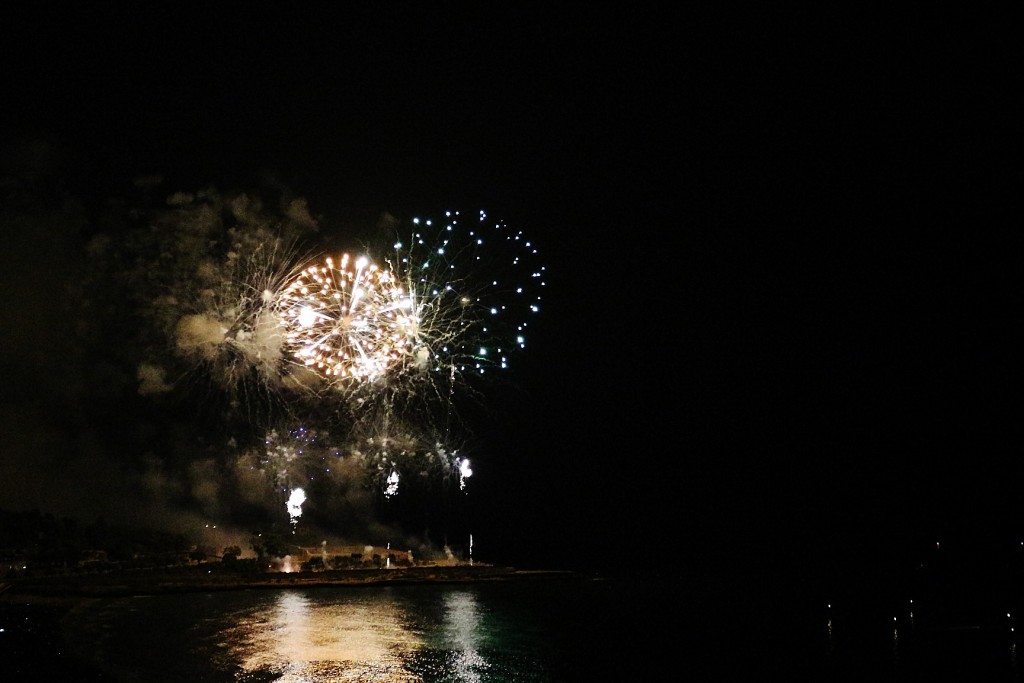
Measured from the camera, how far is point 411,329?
16.6 meters

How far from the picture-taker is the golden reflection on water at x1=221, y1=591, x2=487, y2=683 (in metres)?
10.2

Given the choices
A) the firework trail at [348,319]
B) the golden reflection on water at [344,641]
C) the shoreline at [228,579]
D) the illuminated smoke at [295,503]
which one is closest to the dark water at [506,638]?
the golden reflection on water at [344,641]

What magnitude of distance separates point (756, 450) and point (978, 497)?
1297cm

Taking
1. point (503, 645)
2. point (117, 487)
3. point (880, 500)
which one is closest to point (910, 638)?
point (503, 645)

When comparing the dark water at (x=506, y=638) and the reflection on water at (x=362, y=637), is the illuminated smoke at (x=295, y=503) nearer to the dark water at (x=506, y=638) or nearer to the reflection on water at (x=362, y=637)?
the dark water at (x=506, y=638)

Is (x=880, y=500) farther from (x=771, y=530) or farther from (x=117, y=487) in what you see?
(x=117, y=487)

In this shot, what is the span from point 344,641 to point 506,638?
8.49 feet

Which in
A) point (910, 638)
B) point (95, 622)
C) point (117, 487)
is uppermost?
point (117, 487)

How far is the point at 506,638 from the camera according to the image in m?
13.0

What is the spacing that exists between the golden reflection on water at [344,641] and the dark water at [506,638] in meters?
0.03

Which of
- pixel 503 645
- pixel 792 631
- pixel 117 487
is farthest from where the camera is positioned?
pixel 117 487

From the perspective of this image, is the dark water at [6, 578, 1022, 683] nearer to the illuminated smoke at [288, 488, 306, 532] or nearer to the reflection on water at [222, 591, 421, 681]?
the reflection on water at [222, 591, 421, 681]

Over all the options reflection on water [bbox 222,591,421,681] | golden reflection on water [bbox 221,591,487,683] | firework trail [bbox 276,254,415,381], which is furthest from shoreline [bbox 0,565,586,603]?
firework trail [bbox 276,254,415,381]

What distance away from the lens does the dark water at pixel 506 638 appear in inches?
411
